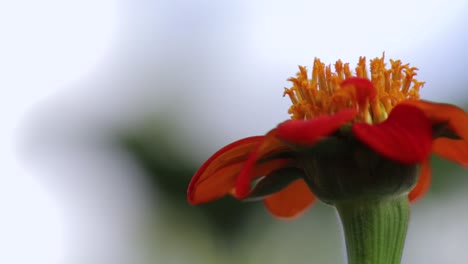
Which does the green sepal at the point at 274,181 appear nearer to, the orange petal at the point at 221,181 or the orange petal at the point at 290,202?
the orange petal at the point at 221,181

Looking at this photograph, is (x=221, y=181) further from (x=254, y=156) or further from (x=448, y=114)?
(x=448, y=114)

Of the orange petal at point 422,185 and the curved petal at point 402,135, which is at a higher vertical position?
the curved petal at point 402,135

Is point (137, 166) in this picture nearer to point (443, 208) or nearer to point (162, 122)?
point (162, 122)

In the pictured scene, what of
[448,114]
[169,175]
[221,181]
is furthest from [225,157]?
[169,175]

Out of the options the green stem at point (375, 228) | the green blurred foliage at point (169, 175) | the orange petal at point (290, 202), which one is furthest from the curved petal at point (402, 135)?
the green blurred foliage at point (169, 175)

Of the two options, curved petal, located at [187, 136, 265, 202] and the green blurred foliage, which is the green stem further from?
the green blurred foliage

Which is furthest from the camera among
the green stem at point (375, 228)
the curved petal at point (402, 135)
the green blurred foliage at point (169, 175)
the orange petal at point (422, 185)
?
the green blurred foliage at point (169, 175)
